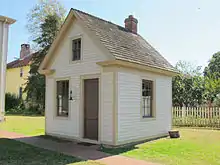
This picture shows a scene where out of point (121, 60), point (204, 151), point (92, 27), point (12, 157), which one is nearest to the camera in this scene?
point (12, 157)

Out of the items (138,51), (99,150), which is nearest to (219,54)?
(138,51)

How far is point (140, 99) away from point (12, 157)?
573 centimetres

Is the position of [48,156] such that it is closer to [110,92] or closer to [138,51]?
[110,92]

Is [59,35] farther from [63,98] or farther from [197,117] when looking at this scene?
[197,117]

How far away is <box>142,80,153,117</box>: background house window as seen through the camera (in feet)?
38.3

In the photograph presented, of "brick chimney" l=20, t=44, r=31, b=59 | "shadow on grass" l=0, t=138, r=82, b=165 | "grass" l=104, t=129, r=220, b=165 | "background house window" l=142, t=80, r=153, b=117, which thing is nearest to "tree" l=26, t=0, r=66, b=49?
"brick chimney" l=20, t=44, r=31, b=59

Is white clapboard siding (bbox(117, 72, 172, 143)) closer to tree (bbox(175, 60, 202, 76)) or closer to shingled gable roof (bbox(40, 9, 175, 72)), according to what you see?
shingled gable roof (bbox(40, 9, 175, 72))

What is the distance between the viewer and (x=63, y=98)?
12.4m

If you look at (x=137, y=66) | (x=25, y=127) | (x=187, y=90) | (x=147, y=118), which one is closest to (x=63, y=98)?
(x=137, y=66)

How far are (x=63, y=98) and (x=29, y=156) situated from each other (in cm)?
457

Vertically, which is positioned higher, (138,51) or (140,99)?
(138,51)

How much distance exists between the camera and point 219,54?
57.2 meters

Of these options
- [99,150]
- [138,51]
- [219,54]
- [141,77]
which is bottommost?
[99,150]

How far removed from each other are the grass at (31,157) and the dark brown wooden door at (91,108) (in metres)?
2.54
